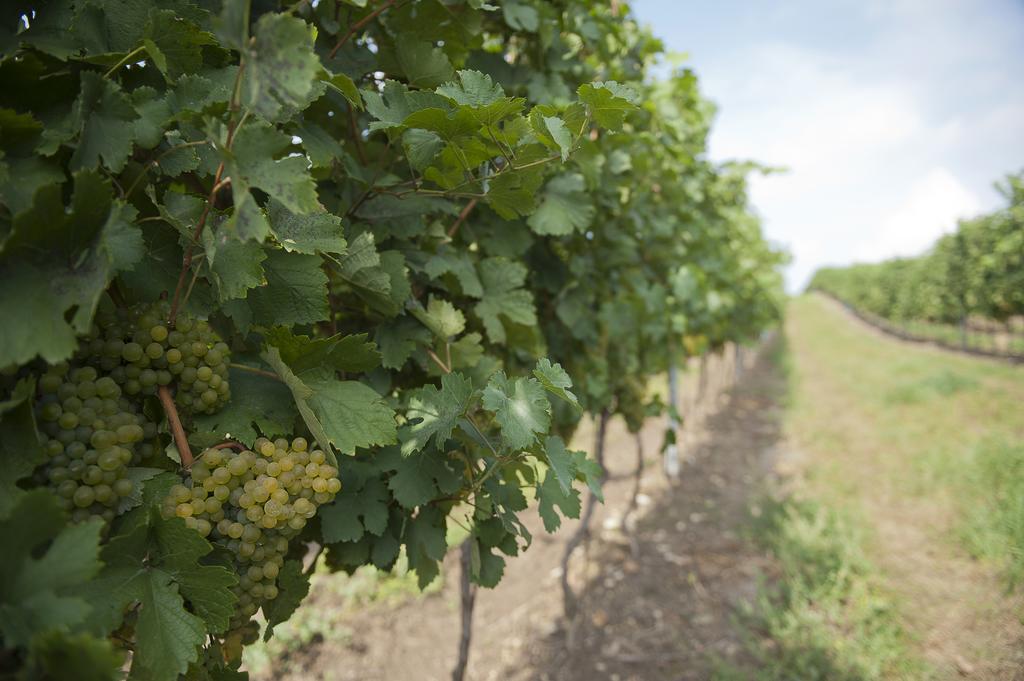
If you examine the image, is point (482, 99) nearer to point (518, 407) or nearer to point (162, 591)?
point (518, 407)

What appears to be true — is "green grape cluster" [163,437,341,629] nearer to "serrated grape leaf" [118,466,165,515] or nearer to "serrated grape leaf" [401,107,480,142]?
"serrated grape leaf" [118,466,165,515]

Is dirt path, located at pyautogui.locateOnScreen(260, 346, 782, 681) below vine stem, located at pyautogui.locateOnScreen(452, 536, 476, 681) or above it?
below

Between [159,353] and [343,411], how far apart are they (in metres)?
0.32

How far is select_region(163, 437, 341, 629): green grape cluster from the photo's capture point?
92 cm

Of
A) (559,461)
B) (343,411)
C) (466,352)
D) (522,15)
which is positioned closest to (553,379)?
(559,461)

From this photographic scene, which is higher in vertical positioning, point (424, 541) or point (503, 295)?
point (503, 295)

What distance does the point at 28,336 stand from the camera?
0.71 metres

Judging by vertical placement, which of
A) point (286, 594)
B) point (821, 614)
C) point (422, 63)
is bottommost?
point (821, 614)

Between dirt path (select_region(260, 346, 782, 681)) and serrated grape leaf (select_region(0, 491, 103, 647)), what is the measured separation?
3620mm

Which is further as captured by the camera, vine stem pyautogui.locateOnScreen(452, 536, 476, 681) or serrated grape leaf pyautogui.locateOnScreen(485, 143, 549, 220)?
vine stem pyautogui.locateOnScreen(452, 536, 476, 681)

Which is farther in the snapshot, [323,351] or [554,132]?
[323,351]

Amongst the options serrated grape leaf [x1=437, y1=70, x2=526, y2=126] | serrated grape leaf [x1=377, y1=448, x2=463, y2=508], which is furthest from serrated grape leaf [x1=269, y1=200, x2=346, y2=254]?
serrated grape leaf [x1=377, y1=448, x2=463, y2=508]

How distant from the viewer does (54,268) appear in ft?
2.46

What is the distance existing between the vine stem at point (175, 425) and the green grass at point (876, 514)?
365 centimetres
